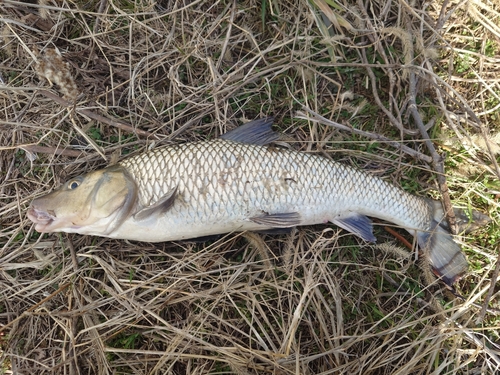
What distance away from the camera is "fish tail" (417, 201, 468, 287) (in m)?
2.52

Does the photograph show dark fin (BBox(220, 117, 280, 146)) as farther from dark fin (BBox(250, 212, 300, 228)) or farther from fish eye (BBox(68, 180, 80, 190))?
fish eye (BBox(68, 180, 80, 190))

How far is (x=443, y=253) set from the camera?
100 inches

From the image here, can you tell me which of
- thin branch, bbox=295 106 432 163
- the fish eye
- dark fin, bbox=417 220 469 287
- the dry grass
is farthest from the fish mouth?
dark fin, bbox=417 220 469 287

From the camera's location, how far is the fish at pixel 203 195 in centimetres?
222

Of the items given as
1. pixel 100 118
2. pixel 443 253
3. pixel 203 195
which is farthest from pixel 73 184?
pixel 443 253

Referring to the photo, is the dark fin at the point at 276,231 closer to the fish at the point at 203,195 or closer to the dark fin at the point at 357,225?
the fish at the point at 203,195

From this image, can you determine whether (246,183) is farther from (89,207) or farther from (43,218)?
(43,218)

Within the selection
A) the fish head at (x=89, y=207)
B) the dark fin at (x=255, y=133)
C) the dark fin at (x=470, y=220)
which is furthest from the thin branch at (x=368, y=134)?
the fish head at (x=89, y=207)

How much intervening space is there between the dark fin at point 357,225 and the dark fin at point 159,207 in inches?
43.4

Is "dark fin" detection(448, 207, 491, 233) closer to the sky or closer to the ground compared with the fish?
closer to the ground

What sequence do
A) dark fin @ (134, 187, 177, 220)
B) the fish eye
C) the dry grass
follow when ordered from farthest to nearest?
the dry grass → the fish eye → dark fin @ (134, 187, 177, 220)

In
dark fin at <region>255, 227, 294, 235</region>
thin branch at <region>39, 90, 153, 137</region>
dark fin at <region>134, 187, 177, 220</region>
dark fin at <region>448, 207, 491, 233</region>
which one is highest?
thin branch at <region>39, 90, 153, 137</region>

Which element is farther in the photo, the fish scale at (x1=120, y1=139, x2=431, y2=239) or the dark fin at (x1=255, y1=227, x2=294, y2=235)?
the dark fin at (x1=255, y1=227, x2=294, y2=235)

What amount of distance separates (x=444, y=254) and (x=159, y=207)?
199 cm
